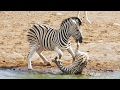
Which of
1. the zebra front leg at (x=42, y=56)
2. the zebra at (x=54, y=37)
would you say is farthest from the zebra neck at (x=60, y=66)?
the zebra front leg at (x=42, y=56)

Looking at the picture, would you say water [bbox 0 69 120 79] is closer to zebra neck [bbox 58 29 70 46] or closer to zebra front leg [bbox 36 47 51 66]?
zebra front leg [bbox 36 47 51 66]

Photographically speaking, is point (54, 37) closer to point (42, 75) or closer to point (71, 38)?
point (42, 75)

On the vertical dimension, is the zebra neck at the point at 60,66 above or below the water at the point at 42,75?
Answer: above

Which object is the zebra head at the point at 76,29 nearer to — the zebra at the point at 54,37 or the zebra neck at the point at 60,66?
the zebra at the point at 54,37

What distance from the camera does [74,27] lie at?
15102mm

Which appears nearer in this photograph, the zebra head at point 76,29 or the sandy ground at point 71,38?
the zebra head at point 76,29

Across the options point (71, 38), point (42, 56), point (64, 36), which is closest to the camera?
point (64, 36)

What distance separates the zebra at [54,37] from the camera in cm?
1509

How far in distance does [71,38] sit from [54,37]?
289 cm

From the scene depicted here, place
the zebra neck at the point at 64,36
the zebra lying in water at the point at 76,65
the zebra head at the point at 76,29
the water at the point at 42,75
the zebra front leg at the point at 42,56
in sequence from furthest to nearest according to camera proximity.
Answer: the zebra front leg at the point at 42,56 < the zebra neck at the point at 64,36 < the zebra head at the point at 76,29 < the zebra lying in water at the point at 76,65 < the water at the point at 42,75

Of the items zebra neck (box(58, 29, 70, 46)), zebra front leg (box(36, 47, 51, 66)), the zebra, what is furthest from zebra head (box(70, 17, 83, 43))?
zebra front leg (box(36, 47, 51, 66))

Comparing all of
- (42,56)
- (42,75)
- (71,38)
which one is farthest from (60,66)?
(71,38)

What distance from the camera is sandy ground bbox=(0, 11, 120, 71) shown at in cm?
1594

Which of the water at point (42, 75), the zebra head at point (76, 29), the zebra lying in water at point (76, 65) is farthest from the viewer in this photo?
the zebra head at point (76, 29)
